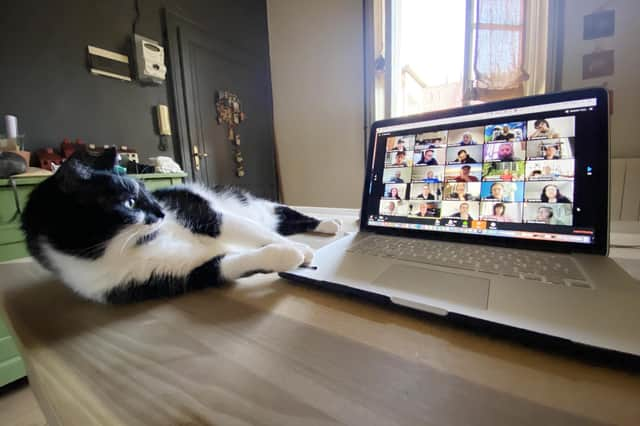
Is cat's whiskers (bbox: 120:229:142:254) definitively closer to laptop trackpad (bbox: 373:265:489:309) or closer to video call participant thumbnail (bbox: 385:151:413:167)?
laptop trackpad (bbox: 373:265:489:309)

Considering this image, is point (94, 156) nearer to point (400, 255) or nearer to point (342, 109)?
point (400, 255)

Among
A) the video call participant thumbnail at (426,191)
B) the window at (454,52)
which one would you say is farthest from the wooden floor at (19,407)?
the window at (454,52)

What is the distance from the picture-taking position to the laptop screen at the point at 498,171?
0.43 metres

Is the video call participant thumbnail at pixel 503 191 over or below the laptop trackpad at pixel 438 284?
over

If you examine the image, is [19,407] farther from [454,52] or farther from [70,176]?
[454,52]

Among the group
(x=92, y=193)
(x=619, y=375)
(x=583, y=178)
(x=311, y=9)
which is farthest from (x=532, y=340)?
(x=311, y=9)

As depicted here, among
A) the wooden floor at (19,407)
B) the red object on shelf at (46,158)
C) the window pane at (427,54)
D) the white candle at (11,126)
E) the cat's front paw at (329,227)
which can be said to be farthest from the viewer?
the window pane at (427,54)

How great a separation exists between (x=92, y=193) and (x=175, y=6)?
2.23 meters

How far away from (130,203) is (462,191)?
67 centimetres

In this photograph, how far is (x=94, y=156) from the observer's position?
50 cm

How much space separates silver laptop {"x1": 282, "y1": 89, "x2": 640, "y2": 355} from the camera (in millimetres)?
285

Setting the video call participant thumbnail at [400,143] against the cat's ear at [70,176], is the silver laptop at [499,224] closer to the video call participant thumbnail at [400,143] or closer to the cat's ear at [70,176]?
the video call participant thumbnail at [400,143]

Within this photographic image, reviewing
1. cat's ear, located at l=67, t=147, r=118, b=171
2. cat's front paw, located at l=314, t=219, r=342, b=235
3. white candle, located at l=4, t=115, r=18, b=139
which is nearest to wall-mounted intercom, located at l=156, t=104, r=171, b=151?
white candle, located at l=4, t=115, r=18, b=139

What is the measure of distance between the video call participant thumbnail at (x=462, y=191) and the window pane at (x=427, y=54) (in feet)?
5.88
